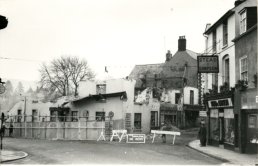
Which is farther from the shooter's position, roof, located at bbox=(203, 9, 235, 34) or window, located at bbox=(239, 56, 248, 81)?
roof, located at bbox=(203, 9, 235, 34)

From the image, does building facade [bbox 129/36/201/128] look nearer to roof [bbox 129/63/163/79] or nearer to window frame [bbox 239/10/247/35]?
roof [bbox 129/63/163/79]

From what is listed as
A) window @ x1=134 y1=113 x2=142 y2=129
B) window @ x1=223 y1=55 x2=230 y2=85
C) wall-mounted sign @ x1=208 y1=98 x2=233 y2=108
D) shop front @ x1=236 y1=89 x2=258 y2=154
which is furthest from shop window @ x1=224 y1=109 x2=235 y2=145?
window @ x1=134 y1=113 x2=142 y2=129

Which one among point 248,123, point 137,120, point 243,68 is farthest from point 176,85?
point 248,123

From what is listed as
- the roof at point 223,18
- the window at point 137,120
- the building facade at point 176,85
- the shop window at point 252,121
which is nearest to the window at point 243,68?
the shop window at point 252,121

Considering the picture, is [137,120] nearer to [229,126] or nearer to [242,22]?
[229,126]

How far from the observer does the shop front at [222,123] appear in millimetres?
20062

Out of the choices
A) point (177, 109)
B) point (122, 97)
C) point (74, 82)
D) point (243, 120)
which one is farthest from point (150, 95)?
point (243, 120)

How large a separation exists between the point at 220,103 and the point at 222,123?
133 centimetres

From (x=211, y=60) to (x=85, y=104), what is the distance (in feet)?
63.5

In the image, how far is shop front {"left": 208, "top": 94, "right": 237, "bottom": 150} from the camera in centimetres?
2006

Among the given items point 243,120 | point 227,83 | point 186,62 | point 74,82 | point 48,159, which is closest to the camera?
point 48,159

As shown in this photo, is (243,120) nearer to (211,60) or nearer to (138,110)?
(211,60)

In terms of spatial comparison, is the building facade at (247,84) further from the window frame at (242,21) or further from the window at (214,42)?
the window at (214,42)

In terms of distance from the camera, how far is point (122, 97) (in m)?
35.5
